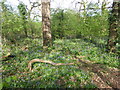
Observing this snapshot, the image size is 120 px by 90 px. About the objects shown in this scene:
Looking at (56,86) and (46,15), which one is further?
(46,15)

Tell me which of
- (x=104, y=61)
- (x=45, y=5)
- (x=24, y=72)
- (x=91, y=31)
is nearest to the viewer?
(x=24, y=72)

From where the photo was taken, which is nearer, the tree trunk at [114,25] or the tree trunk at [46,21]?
the tree trunk at [114,25]

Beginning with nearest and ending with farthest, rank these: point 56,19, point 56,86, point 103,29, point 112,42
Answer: point 56,86
point 112,42
point 103,29
point 56,19

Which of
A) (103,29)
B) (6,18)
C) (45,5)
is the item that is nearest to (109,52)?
(103,29)

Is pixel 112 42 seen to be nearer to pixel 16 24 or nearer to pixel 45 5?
pixel 45 5

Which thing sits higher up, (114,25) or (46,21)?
(46,21)

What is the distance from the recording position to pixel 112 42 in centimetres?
724

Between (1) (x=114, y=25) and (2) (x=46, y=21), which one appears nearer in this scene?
(1) (x=114, y=25)

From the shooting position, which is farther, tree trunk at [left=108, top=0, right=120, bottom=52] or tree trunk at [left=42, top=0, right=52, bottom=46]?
tree trunk at [left=42, top=0, right=52, bottom=46]

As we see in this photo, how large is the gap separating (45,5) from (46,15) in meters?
0.76

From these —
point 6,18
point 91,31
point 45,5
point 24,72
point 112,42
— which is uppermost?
point 45,5

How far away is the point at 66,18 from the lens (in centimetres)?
1519

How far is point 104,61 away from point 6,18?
9.01 meters

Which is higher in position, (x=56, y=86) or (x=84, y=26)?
(x=84, y=26)
